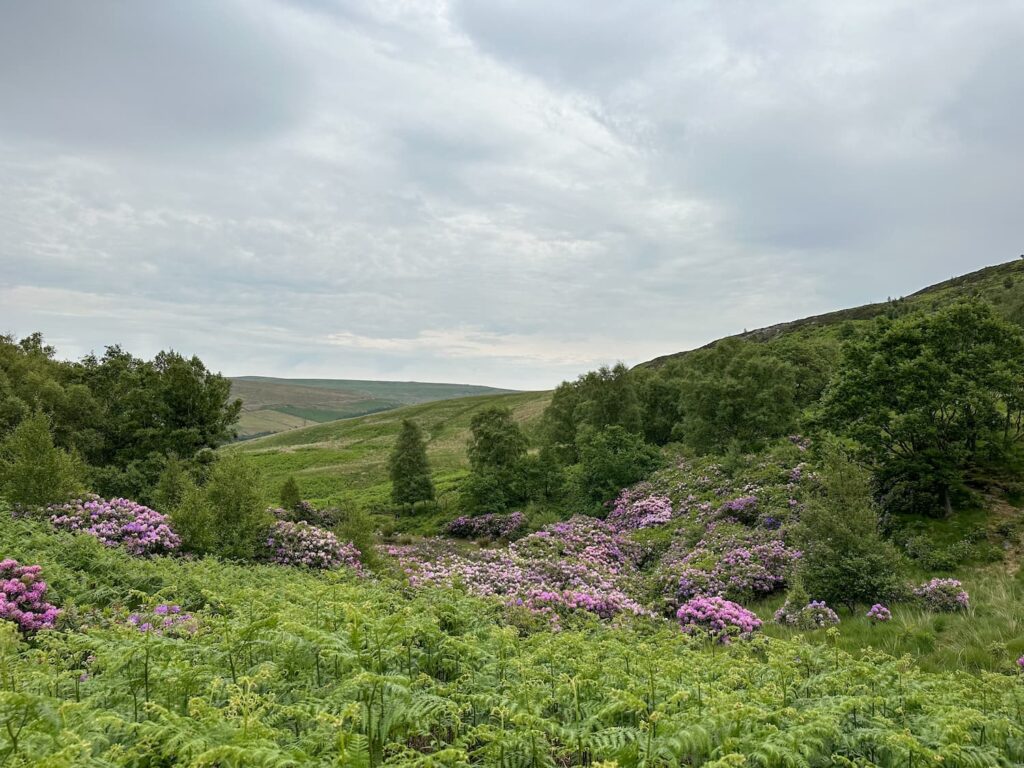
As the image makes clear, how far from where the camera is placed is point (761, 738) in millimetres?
4383

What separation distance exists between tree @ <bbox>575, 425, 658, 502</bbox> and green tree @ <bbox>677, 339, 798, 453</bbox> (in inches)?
125

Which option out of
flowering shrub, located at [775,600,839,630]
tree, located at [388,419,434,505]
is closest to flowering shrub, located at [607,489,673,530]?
flowering shrub, located at [775,600,839,630]

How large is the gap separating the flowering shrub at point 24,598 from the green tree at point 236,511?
749 centimetres

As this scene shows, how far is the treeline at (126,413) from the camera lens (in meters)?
25.8

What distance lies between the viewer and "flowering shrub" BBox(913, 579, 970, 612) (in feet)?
42.4

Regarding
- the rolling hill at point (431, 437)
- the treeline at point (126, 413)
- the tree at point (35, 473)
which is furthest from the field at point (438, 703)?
the treeline at point (126, 413)

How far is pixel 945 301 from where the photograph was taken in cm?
6906

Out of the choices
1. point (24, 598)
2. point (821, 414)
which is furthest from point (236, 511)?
point (821, 414)

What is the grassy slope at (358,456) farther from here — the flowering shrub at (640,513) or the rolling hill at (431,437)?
the flowering shrub at (640,513)

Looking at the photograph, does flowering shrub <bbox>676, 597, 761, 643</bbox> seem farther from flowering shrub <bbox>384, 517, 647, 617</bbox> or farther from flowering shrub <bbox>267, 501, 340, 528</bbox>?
flowering shrub <bbox>267, 501, 340, 528</bbox>

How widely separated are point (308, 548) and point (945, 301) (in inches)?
3273

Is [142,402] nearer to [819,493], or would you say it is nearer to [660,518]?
[660,518]

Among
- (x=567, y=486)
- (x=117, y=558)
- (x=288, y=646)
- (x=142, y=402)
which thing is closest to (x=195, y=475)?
(x=142, y=402)

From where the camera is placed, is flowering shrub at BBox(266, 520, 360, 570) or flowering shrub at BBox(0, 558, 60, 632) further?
flowering shrub at BBox(266, 520, 360, 570)
